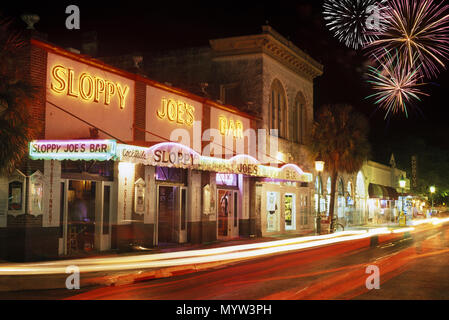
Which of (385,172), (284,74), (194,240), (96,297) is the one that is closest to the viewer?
(96,297)

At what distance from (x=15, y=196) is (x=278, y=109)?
19.0 m

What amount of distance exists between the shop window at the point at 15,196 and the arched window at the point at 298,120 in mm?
20414

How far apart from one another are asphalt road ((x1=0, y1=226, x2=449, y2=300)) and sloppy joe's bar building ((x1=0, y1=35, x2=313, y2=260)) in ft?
16.2

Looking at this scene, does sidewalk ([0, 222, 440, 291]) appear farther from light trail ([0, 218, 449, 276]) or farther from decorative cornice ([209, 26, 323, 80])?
decorative cornice ([209, 26, 323, 80])

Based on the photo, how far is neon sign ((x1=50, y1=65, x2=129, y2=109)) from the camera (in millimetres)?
17000

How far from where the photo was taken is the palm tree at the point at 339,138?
3519 centimetres

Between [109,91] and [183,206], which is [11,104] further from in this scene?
[183,206]

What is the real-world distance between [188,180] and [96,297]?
1298 centimetres

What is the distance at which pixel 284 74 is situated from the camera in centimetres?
3222

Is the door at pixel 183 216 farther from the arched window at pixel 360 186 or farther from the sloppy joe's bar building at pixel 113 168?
the arched window at pixel 360 186

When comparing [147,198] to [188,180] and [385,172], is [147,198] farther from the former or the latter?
[385,172]

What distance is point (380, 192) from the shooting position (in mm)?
51500
